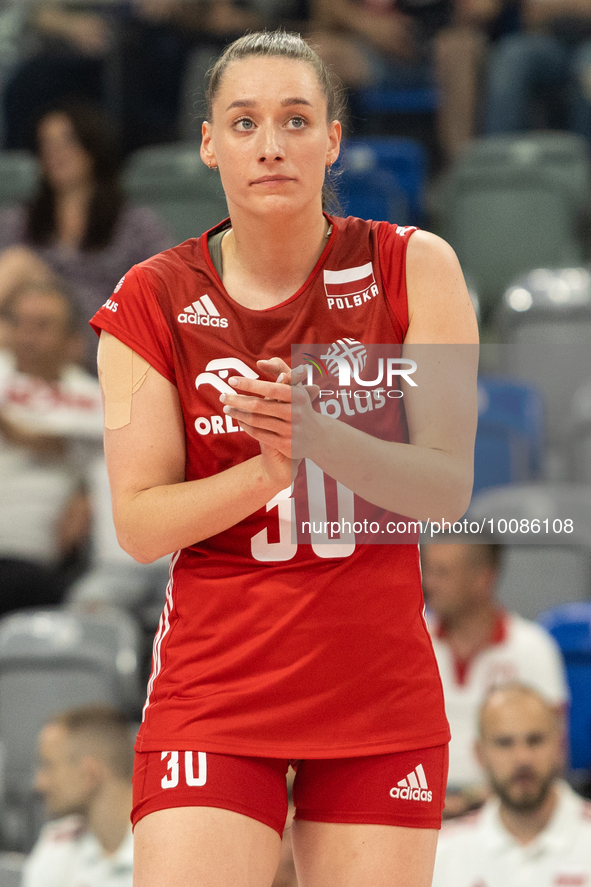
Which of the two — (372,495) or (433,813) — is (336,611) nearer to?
(372,495)

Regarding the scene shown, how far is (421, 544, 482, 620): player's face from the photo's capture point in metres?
2.46

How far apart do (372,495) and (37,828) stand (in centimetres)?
216

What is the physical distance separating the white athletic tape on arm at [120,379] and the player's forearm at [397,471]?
23 centimetres

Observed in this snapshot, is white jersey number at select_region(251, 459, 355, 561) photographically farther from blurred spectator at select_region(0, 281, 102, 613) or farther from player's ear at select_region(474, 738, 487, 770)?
blurred spectator at select_region(0, 281, 102, 613)

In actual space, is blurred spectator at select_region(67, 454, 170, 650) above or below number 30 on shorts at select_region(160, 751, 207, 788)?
below

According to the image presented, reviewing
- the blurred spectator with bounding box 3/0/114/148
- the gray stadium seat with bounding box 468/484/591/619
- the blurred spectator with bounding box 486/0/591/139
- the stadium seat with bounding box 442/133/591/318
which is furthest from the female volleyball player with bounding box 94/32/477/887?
the blurred spectator with bounding box 486/0/591/139

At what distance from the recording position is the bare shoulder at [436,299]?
52.5 inches

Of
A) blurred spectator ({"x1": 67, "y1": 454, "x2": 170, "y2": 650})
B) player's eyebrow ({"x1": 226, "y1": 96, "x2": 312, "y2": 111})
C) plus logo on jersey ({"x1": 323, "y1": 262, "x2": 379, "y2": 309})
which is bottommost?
blurred spectator ({"x1": 67, "y1": 454, "x2": 170, "y2": 650})

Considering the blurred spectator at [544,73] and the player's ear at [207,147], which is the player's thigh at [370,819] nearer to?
the player's ear at [207,147]

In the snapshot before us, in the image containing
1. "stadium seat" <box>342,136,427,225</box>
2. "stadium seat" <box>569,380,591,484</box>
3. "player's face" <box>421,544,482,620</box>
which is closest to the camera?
"player's face" <box>421,544,482,620</box>

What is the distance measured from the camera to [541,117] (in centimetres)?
571

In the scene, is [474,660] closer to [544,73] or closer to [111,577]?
[111,577]

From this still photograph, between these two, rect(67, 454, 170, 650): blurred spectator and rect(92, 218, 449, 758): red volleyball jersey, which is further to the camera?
rect(67, 454, 170, 650): blurred spectator

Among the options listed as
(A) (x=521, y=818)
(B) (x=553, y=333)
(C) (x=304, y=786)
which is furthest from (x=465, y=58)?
(C) (x=304, y=786)
